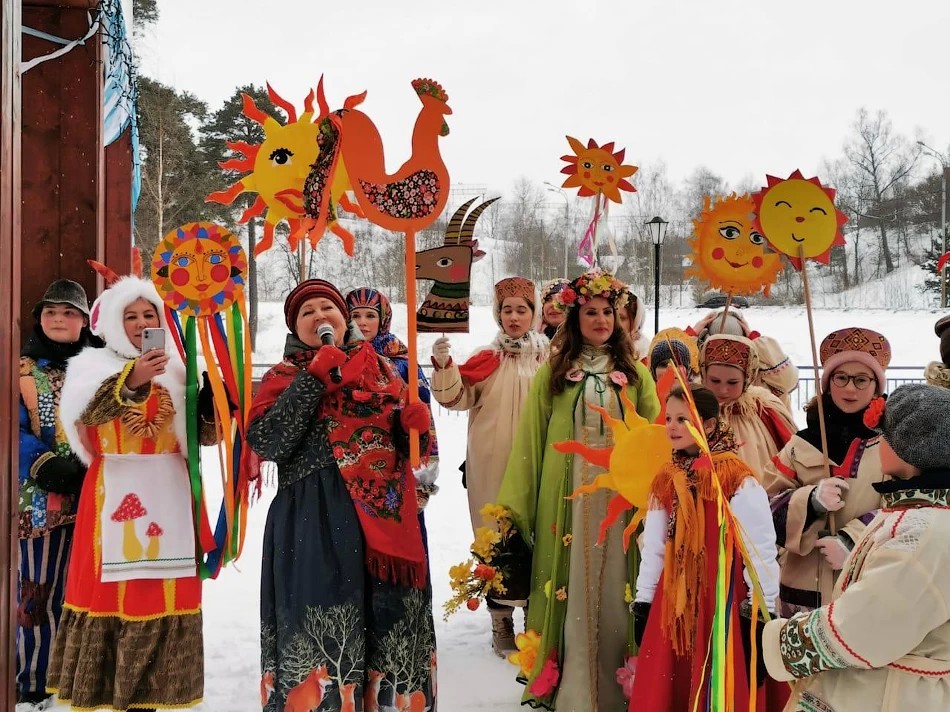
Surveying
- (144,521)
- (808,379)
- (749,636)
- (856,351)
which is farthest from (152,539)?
(808,379)

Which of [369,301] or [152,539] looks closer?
[152,539]

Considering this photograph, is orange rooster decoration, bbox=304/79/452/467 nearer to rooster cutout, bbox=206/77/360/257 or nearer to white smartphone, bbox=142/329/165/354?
rooster cutout, bbox=206/77/360/257

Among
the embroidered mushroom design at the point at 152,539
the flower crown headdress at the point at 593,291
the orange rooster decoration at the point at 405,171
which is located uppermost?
the orange rooster decoration at the point at 405,171

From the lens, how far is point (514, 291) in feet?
15.2

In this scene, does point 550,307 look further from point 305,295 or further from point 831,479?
point 831,479

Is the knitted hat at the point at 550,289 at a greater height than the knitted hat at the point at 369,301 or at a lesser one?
greater

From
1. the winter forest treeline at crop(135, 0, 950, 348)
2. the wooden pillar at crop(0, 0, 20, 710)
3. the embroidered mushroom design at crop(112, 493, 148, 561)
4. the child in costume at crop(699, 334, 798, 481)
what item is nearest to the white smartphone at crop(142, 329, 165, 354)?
the embroidered mushroom design at crop(112, 493, 148, 561)

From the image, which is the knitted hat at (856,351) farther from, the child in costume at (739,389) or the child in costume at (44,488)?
the child in costume at (44,488)

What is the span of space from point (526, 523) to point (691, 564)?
1.10 meters

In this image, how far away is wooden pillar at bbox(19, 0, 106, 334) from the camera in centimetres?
462

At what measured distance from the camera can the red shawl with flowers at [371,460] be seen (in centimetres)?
290

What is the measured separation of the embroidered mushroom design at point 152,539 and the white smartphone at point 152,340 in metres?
0.74

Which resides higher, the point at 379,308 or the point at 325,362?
the point at 379,308

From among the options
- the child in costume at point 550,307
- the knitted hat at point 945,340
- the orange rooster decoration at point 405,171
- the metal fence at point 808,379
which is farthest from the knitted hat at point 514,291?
the metal fence at point 808,379
